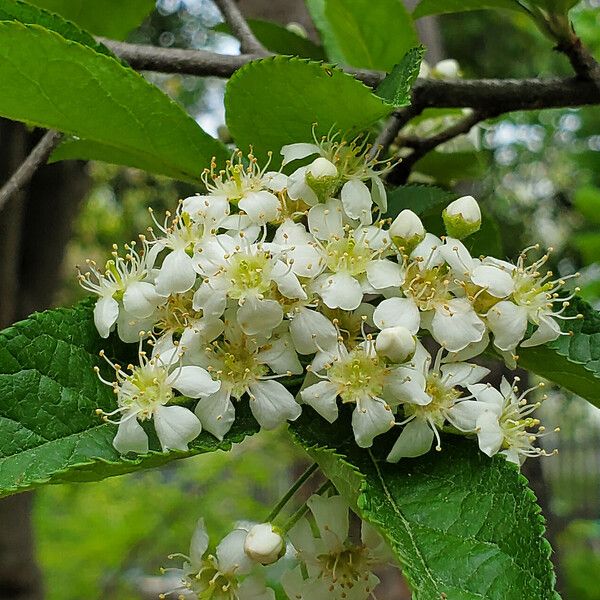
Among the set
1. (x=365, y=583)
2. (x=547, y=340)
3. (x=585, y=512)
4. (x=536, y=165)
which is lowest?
(x=585, y=512)

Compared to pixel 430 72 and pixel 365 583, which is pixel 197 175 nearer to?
pixel 365 583

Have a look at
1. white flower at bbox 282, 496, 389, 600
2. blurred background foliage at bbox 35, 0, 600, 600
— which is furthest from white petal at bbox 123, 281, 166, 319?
blurred background foliage at bbox 35, 0, 600, 600

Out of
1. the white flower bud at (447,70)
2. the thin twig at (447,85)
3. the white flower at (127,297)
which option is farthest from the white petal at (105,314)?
the white flower bud at (447,70)

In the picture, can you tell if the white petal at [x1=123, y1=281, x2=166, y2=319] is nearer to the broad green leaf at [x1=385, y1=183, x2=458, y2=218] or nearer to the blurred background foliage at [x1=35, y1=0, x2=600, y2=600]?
the broad green leaf at [x1=385, y1=183, x2=458, y2=218]

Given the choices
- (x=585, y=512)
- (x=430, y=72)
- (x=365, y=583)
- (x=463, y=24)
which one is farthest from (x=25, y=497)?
(x=585, y=512)

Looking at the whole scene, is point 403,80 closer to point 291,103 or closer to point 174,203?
point 291,103

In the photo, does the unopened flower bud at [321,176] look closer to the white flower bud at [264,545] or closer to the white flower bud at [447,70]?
the white flower bud at [264,545]
